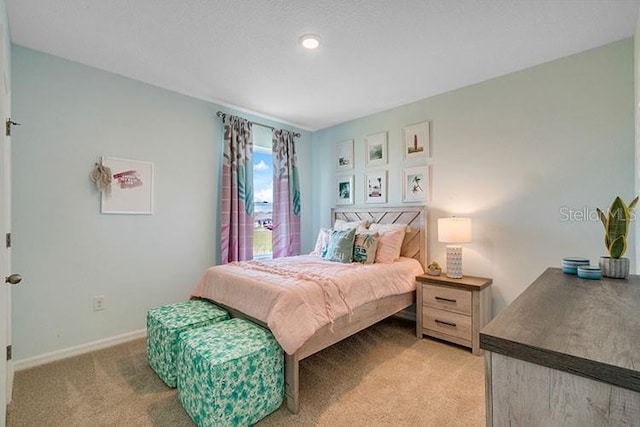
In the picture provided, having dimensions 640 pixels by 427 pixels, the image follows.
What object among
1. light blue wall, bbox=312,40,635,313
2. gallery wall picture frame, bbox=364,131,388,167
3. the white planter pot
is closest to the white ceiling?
light blue wall, bbox=312,40,635,313

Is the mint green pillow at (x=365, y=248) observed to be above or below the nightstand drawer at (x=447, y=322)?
above

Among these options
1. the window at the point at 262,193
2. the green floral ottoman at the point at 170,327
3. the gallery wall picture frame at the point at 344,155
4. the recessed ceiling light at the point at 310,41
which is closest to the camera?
the green floral ottoman at the point at 170,327

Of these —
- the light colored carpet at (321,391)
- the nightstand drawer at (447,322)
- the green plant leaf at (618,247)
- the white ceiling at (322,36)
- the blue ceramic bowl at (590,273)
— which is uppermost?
the white ceiling at (322,36)

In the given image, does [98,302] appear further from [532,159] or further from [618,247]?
[532,159]

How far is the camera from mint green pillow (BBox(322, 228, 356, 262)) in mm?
3057

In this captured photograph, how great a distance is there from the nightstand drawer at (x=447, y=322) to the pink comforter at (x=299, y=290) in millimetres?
303

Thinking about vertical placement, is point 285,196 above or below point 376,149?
below

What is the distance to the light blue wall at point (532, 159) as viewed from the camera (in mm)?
2322

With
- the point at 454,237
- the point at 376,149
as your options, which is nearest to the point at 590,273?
the point at 454,237

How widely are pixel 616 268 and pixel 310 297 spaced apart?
1.68 m

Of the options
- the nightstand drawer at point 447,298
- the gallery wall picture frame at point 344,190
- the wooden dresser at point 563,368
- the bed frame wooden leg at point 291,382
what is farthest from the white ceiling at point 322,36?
the bed frame wooden leg at point 291,382

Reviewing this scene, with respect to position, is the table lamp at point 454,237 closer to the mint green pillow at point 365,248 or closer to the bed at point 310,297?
the bed at point 310,297

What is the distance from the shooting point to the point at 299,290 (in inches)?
77.8

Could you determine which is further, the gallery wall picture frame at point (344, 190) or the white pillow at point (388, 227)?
the gallery wall picture frame at point (344, 190)
